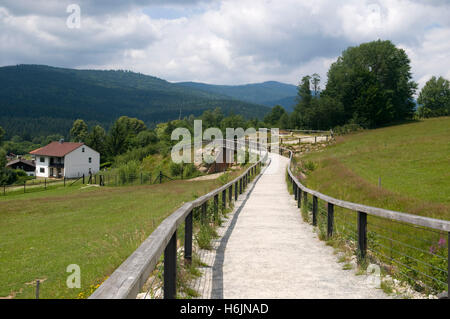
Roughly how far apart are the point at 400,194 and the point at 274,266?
39.4 feet

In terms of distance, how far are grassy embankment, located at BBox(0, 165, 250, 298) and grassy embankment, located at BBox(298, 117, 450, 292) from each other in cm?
492

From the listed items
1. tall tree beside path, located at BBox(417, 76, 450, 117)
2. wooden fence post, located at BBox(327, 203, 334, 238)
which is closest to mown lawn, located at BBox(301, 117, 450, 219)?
wooden fence post, located at BBox(327, 203, 334, 238)

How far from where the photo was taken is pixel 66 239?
680 inches

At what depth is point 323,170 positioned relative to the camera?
27.9 m

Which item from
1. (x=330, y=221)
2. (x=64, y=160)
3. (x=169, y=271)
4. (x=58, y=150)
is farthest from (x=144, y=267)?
(x=58, y=150)

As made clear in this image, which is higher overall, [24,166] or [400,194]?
[400,194]

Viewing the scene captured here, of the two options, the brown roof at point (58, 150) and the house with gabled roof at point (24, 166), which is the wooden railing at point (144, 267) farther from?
the house with gabled roof at point (24, 166)

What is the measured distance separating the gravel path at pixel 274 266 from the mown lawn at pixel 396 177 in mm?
5538

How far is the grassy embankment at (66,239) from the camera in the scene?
9.52 metres

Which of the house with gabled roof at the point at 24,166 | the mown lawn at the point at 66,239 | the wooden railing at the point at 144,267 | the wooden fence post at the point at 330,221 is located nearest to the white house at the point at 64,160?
the house with gabled roof at the point at 24,166

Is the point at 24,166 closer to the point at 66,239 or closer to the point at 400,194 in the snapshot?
the point at 66,239

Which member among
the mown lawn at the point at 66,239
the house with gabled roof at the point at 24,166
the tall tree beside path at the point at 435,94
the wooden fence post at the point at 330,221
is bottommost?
the house with gabled roof at the point at 24,166

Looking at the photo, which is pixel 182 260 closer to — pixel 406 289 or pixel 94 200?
pixel 406 289

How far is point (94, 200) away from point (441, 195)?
1034 inches
